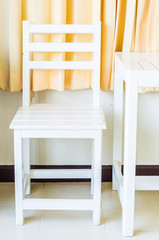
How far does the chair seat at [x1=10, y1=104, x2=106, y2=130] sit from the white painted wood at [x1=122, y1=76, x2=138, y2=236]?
0.13 m

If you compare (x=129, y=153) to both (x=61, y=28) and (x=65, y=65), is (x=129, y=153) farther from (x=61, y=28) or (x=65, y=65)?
(x=61, y=28)

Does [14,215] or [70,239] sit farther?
[14,215]

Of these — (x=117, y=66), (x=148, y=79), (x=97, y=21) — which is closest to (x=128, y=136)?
(x=148, y=79)

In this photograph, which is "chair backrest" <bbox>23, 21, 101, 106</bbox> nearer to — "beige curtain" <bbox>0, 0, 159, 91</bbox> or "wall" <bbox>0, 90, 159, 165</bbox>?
"beige curtain" <bbox>0, 0, 159, 91</bbox>

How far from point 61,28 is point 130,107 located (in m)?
0.65

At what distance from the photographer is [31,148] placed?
2.55 m

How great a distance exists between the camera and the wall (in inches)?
97.7

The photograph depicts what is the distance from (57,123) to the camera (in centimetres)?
197

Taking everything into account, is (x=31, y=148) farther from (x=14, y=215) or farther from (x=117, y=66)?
(x=117, y=66)

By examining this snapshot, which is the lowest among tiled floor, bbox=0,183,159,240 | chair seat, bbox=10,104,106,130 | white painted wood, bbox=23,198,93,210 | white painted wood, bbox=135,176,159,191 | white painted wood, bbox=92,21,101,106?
tiled floor, bbox=0,183,159,240

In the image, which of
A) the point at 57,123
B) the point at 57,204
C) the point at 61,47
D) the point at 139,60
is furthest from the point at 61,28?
the point at 57,204

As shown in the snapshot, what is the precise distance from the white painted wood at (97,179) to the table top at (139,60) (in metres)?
0.33

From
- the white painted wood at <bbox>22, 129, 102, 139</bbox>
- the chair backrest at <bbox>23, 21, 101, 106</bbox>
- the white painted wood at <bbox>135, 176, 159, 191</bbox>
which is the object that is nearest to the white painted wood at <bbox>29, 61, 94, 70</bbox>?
the chair backrest at <bbox>23, 21, 101, 106</bbox>

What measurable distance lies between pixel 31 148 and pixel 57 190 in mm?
287
